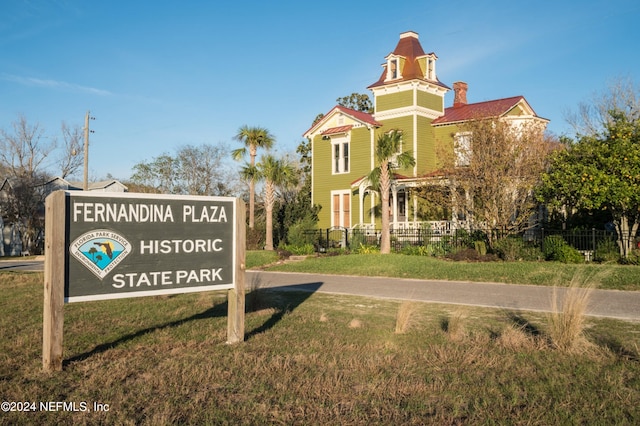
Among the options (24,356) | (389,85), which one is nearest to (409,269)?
(24,356)

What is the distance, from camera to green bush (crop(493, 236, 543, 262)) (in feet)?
65.5

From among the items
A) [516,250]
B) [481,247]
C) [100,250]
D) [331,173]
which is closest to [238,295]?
[100,250]

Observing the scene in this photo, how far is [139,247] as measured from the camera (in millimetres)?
7051

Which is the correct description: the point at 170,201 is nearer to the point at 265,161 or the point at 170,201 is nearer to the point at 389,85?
the point at 265,161

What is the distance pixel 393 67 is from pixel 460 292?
21215 millimetres

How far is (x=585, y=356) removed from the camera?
21.9 feet

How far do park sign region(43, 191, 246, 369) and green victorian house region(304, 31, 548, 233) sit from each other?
20.6 metres

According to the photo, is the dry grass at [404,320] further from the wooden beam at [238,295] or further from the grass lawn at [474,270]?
the grass lawn at [474,270]

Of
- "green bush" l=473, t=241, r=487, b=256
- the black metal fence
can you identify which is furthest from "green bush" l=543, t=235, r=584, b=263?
"green bush" l=473, t=241, r=487, b=256

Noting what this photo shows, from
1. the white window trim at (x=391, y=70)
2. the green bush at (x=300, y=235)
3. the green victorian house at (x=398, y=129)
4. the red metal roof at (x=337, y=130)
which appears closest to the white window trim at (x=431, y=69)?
the green victorian house at (x=398, y=129)

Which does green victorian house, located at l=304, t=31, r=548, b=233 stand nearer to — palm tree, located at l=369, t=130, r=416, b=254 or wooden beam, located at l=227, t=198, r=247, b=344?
palm tree, located at l=369, t=130, r=416, b=254

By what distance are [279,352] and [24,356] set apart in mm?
3008

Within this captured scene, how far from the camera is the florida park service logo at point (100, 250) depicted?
6.58 meters

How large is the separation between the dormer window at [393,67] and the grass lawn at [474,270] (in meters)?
14.3
